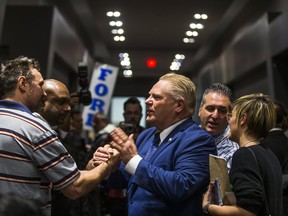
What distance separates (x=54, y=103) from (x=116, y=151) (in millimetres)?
809

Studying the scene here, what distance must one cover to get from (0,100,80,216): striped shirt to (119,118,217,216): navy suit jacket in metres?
0.36

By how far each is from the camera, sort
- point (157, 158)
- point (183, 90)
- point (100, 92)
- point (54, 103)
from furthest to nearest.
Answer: point (100, 92) → point (54, 103) → point (183, 90) → point (157, 158)

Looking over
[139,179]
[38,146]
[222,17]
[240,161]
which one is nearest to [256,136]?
[240,161]

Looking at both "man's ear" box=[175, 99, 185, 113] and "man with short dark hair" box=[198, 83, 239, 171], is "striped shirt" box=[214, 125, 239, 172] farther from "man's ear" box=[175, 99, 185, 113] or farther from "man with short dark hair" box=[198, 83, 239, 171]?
"man's ear" box=[175, 99, 185, 113]

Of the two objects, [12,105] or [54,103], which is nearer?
[12,105]

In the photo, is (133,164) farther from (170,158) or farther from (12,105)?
(12,105)

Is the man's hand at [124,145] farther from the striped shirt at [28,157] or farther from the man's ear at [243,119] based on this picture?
the man's ear at [243,119]

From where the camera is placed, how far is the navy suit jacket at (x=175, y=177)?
5.65ft

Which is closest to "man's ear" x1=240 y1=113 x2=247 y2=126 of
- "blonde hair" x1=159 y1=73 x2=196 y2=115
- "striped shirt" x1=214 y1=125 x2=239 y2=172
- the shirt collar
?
"blonde hair" x1=159 y1=73 x2=196 y2=115

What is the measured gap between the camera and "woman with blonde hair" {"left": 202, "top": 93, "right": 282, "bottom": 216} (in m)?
1.60

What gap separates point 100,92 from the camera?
6.34 meters

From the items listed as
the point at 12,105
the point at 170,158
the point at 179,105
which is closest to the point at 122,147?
the point at 170,158

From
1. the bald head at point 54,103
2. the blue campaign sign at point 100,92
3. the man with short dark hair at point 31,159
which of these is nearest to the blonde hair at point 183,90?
the man with short dark hair at point 31,159

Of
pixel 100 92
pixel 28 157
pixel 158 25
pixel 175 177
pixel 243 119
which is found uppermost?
pixel 158 25
